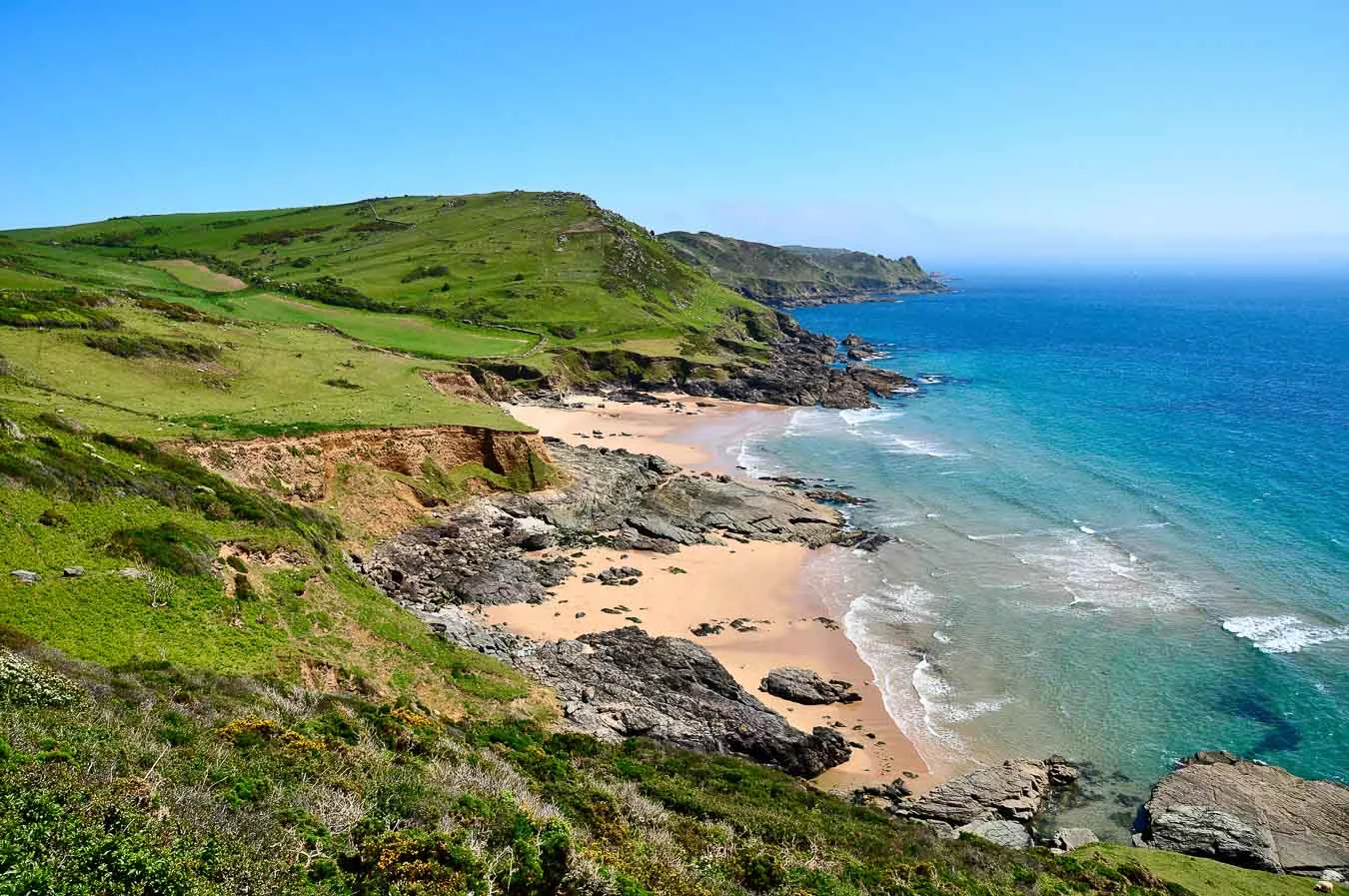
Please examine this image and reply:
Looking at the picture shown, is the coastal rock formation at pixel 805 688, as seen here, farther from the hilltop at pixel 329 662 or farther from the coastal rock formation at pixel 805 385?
the coastal rock formation at pixel 805 385

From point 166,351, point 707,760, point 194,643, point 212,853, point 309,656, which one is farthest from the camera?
point 166,351

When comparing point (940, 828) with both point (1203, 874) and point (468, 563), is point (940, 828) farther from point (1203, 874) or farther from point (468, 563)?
point (468, 563)

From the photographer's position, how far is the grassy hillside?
109688 mm

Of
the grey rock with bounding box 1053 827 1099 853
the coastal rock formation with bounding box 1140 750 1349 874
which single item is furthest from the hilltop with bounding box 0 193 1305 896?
the coastal rock formation with bounding box 1140 750 1349 874

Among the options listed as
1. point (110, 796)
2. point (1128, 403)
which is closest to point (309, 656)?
point (110, 796)

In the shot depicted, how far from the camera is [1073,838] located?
27.0 metres

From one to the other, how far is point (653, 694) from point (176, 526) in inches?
715

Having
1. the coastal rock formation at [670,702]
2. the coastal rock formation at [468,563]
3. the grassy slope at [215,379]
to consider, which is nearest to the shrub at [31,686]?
the coastal rock formation at [670,702]

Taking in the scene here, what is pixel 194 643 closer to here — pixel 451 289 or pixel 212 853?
pixel 212 853

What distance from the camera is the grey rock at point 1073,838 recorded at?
87.5ft

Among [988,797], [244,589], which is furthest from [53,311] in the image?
[988,797]

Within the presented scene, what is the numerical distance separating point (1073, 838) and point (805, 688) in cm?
1198

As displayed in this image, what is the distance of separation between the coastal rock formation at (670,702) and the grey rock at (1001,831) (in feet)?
18.2

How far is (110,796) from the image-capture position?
11.1m
